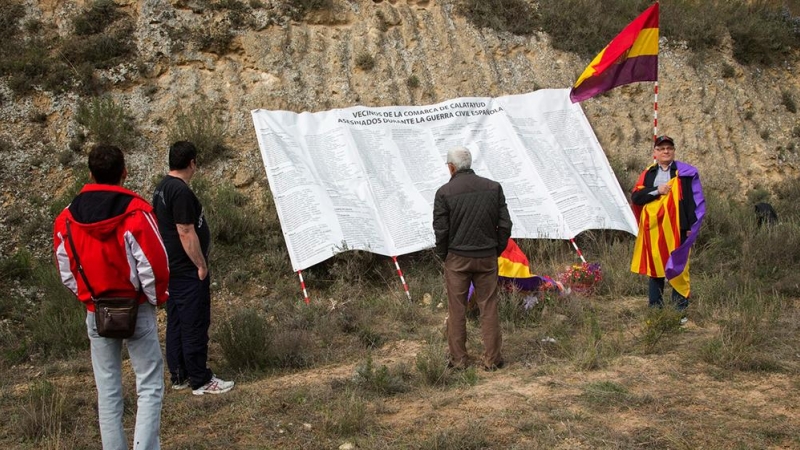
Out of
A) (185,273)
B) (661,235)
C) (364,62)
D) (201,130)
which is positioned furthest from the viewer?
(364,62)

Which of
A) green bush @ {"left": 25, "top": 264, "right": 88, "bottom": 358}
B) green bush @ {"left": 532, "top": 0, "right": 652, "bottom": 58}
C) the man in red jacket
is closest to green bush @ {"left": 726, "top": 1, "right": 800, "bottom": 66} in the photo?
green bush @ {"left": 532, "top": 0, "right": 652, "bottom": 58}

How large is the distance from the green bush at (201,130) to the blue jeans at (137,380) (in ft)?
16.5

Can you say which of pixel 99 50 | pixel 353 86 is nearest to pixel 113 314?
pixel 99 50

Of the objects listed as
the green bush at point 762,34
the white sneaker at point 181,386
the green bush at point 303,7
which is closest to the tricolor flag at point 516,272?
the white sneaker at point 181,386

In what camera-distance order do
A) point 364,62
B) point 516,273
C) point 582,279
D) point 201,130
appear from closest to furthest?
point 516,273, point 582,279, point 201,130, point 364,62

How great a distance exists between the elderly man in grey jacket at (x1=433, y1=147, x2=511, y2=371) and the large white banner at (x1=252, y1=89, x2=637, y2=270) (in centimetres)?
212

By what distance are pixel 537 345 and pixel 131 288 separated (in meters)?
3.51

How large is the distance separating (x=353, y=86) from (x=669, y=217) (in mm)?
4960

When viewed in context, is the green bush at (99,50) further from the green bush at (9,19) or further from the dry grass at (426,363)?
the dry grass at (426,363)

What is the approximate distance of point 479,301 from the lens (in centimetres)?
565

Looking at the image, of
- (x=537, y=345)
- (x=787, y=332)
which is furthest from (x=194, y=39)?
(x=787, y=332)

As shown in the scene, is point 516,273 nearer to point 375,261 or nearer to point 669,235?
point 669,235

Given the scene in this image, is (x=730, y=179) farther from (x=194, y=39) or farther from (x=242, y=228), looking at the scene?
(x=194, y=39)

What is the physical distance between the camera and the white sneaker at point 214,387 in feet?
17.3
